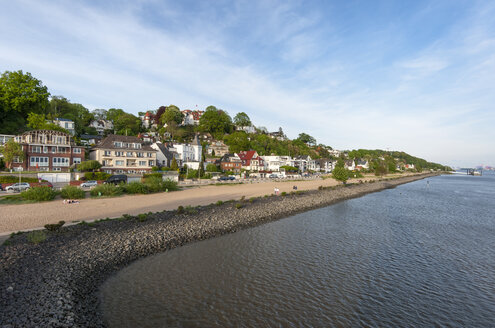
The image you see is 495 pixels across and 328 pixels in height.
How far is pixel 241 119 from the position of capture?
138m

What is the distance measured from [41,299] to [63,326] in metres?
2.55

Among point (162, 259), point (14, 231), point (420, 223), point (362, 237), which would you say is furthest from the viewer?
point (420, 223)

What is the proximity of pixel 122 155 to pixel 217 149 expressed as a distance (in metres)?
49.7

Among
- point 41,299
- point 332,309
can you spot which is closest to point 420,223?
point 332,309

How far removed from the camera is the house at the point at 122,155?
5494 cm

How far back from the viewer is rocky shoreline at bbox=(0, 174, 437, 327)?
32.5 ft

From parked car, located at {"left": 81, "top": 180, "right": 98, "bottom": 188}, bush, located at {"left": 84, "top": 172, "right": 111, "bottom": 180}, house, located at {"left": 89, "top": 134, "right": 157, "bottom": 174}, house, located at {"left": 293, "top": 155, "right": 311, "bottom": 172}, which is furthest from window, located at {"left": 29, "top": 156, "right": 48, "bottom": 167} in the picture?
house, located at {"left": 293, "top": 155, "right": 311, "bottom": 172}

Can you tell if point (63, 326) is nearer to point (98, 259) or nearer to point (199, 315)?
point (199, 315)

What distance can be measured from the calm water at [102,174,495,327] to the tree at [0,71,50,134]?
6613cm

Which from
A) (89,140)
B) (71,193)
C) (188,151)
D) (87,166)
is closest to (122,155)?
(87,166)

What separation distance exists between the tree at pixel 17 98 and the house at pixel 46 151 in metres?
14.2

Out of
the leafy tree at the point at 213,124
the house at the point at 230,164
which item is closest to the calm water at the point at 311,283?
the house at the point at 230,164

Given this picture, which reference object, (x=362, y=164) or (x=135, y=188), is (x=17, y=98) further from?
(x=362, y=164)

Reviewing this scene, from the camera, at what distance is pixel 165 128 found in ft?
354
